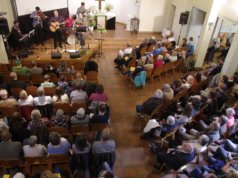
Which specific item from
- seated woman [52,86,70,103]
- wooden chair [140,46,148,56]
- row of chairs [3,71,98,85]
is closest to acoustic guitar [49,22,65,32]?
row of chairs [3,71,98,85]

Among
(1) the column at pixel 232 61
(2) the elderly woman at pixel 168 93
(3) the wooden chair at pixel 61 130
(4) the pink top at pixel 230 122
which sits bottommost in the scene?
(3) the wooden chair at pixel 61 130

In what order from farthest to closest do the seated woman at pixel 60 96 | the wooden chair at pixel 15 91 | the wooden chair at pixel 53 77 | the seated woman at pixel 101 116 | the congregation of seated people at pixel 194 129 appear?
1. the wooden chair at pixel 53 77
2. the wooden chair at pixel 15 91
3. the seated woman at pixel 60 96
4. the seated woman at pixel 101 116
5. the congregation of seated people at pixel 194 129

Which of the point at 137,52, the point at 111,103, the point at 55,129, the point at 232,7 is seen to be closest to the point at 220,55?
the point at 232,7

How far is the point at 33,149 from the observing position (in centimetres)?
384

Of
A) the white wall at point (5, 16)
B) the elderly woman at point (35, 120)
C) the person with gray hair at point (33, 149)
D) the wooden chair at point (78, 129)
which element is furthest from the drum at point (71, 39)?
the person with gray hair at point (33, 149)

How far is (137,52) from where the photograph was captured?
8758 millimetres

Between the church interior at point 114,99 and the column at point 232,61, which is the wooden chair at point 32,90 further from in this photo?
the column at point 232,61

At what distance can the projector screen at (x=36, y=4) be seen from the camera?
914cm

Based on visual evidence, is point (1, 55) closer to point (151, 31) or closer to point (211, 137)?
point (211, 137)

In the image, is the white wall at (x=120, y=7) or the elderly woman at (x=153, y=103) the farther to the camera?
the white wall at (x=120, y=7)

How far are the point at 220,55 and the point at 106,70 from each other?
529 centimetres

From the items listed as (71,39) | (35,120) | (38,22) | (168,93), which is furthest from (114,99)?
(38,22)

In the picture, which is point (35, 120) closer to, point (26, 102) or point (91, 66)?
point (26, 102)

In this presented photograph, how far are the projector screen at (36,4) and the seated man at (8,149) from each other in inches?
268
